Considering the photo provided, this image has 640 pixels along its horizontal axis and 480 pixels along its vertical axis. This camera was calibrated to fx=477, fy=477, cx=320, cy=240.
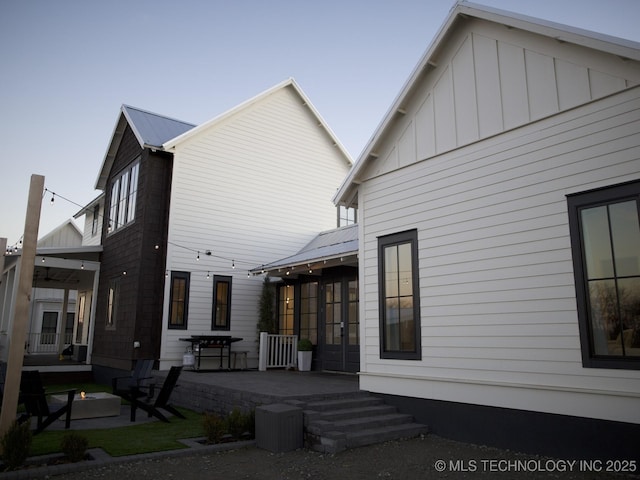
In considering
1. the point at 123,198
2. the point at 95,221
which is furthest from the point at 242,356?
the point at 95,221

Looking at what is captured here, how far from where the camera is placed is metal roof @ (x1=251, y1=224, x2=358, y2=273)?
36.2 feet

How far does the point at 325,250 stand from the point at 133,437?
255 inches

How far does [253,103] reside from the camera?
1533cm

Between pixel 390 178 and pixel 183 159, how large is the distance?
741 cm

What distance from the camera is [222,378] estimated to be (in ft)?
35.0

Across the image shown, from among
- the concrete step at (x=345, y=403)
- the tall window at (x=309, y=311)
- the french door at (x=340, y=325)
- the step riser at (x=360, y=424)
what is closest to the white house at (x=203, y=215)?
the tall window at (x=309, y=311)

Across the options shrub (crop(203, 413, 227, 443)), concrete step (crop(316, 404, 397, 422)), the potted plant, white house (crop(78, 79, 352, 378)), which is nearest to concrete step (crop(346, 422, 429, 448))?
concrete step (crop(316, 404, 397, 422))

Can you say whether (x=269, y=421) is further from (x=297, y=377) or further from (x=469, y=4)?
(x=469, y=4)

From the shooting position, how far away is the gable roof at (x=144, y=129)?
1365 cm

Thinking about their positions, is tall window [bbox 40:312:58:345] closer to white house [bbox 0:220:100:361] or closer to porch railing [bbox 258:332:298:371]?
white house [bbox 0:220:100:361]

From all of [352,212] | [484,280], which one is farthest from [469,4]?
[352,212]

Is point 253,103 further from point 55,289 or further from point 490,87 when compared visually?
point 55,289

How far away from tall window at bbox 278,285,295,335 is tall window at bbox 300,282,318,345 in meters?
0.53

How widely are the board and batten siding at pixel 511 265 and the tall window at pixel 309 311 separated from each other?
4.87 meters
